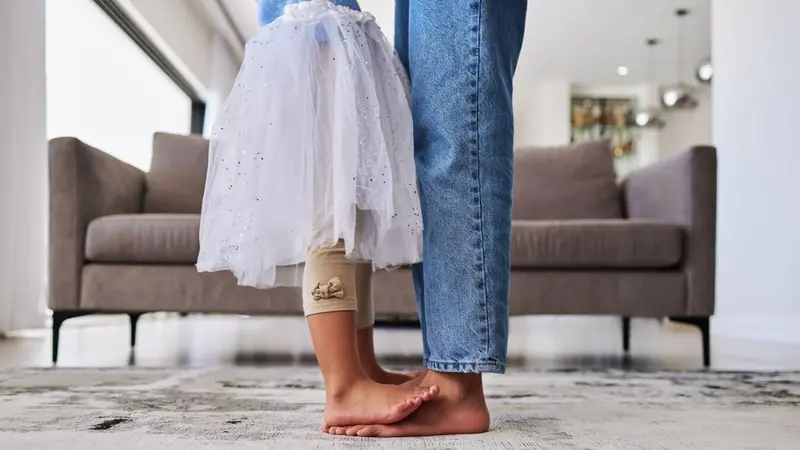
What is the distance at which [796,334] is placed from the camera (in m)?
3.46

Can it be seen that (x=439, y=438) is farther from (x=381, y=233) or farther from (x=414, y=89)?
(x=414, y=89)

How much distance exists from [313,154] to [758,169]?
344 centimetres

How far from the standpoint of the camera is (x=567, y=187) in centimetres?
288

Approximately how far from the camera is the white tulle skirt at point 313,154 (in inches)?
39.0

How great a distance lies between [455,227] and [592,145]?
6.94 feet

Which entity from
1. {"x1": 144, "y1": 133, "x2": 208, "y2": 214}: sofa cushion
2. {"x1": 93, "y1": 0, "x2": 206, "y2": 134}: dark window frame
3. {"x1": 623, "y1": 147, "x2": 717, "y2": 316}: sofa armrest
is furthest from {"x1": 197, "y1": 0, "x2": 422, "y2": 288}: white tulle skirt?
{"x1": 93, "y1": 0, "x2": 206, "y2": 134}: dark window frame

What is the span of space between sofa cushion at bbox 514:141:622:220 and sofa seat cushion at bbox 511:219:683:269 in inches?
23.6

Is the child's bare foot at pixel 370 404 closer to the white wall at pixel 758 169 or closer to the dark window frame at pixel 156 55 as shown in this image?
the white wall at pixel 758 169

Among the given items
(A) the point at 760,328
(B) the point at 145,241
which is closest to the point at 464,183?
(B) the point at 145,241

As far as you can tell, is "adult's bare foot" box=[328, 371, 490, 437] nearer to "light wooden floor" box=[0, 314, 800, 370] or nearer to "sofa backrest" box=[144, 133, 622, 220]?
"light wooden floor" box=[0, 314, 800, 370]

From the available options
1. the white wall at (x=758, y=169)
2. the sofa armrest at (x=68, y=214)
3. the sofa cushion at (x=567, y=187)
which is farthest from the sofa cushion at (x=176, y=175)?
the white wall at (x=758, y=169)

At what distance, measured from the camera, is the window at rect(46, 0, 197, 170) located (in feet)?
14.5

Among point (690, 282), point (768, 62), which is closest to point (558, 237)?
point (690, 282)

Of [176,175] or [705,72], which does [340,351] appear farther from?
[705,72]
